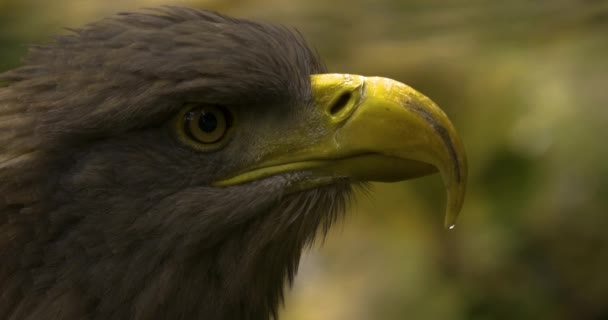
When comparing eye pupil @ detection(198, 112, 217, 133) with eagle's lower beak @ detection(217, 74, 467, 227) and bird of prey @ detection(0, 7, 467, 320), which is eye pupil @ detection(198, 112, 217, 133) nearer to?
bird of prey @ detection(0, 7, 467, 320)

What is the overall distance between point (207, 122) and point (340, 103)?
1.48 ft

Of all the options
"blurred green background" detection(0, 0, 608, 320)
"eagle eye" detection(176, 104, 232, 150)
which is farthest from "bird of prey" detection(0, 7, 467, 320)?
"blurred green background" detection(0, 0, 608, 320)

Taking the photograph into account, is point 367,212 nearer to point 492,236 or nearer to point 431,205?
point 431,205

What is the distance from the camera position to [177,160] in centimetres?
330

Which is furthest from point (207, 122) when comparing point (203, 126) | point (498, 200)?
point (498, 200)

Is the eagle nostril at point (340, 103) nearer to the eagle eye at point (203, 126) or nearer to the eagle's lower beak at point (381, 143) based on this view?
the eagle's lower beak at point (381, 143)

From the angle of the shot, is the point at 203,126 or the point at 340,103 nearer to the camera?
the point at 203,126

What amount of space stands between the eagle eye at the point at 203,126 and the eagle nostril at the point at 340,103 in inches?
13.4

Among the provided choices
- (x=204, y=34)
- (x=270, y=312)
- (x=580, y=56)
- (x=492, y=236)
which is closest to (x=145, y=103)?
(x=204, y=34)

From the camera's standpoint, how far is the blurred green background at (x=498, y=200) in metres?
6.20

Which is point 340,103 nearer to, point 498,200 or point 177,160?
point 177,160

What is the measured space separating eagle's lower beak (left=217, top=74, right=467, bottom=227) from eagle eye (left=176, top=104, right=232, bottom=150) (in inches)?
5.2

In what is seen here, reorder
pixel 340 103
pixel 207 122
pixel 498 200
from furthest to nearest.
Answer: pixel 498 200 < pixel 340 103 < pixel 207 122

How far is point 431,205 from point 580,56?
125cm
